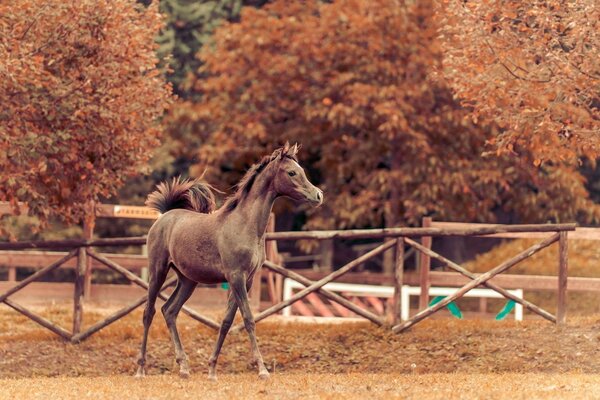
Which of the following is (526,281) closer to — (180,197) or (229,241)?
(180,197)

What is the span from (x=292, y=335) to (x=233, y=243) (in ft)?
15.3

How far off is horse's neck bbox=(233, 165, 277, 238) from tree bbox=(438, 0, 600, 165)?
190 inches

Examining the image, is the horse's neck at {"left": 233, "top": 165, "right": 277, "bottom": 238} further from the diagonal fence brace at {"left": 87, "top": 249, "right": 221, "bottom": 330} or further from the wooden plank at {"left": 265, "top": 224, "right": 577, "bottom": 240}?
the diagonal fence brace at {"left": 87, "top": 249, "right": 221, "bottom": 330}

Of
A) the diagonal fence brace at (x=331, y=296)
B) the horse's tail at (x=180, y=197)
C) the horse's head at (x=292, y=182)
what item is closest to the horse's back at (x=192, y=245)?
the horse's tail at (x=180, y=197)

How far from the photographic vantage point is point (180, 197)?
51.8 feet

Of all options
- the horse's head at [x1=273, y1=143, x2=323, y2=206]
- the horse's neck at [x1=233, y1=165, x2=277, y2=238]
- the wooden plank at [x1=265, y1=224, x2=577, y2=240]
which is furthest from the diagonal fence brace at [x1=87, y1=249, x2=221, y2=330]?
the horse's head at [x1=273, y1=143, x2=323, y2=206]

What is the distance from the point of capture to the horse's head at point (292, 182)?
13.8 meters

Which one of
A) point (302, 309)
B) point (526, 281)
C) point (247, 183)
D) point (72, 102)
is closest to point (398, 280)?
point (247, 183)

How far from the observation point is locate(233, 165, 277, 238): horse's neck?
46.3ft

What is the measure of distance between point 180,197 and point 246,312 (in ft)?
8.32

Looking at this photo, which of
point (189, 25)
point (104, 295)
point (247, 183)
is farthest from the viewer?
point (189, 25)

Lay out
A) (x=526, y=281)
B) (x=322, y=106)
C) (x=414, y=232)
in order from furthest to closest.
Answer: (x=322, y=106)
(x=526, y=281)
(x=414, y=232)

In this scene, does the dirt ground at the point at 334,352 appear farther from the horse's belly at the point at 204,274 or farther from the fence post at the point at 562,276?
the horse's belly at the point at 204,274

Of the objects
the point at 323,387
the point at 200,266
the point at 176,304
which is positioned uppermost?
the point at 200,266
